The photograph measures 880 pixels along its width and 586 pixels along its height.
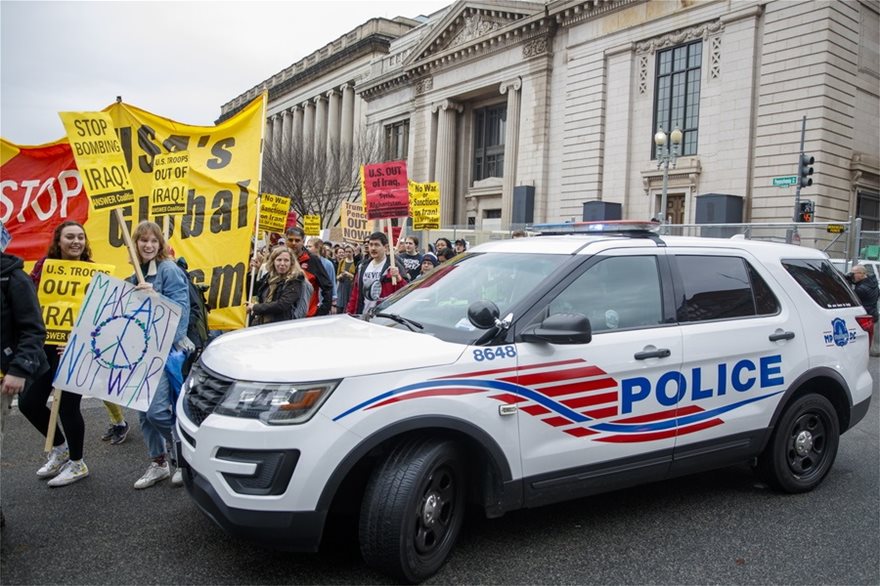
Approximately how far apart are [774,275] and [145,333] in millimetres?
4602

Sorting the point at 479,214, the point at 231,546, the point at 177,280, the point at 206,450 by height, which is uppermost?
the point at 479,214

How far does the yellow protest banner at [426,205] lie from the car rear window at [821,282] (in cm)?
1055

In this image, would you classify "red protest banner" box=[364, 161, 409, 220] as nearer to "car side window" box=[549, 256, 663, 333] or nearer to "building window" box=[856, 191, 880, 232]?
"car side window" box=[549, 256, 663, 333]

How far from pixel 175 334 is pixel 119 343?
37cm

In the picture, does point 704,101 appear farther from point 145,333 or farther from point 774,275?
point 145,333

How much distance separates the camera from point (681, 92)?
2830 centimetres

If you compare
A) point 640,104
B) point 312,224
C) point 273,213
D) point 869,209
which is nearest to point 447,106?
point 640,104

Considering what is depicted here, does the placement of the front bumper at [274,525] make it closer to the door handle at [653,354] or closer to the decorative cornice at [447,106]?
the door handle at [653,354]

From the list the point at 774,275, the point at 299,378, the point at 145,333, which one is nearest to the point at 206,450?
the point at 299,378


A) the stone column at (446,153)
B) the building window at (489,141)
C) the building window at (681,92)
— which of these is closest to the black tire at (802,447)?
the building window at (681,92)

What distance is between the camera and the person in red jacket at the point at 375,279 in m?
8.56

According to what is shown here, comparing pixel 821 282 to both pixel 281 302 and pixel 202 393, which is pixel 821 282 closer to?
pixel 202 393

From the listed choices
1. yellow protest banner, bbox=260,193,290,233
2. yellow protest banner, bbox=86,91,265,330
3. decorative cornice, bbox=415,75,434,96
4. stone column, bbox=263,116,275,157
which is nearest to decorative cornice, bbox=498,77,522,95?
decorative cornice, bbox=415,75,434,96

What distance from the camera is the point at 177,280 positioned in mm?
4887
